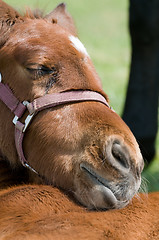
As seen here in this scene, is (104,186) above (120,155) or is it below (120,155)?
below

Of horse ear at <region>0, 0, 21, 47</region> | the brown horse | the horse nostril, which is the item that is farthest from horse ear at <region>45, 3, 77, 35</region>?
the horse nostril

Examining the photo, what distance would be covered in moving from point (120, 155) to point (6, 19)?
1.43m

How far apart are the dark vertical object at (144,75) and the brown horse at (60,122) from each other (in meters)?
3.15

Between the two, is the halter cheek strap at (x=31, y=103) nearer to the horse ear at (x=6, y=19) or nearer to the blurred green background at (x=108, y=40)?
the horse ear at (x=6, y=19)

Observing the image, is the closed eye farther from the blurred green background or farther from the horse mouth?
the blurred green background

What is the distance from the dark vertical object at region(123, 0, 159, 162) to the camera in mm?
6633

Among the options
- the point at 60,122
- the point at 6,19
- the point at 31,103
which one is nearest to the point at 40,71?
the point at 31,103

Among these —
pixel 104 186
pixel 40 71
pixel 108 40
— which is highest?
pixel 40 71

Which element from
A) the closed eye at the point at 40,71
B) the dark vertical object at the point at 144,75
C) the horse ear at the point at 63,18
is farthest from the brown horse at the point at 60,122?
the dark vertical object at the point at 144,75

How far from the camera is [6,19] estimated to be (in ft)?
11.8

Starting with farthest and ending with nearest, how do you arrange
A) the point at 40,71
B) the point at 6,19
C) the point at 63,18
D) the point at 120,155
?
1. the point at 63,18
2. the point at 6,19
3. the point at 40,71
4. the point at 120,155

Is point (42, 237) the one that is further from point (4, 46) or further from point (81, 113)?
point (4, 46)

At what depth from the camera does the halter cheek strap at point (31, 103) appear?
3.28 m

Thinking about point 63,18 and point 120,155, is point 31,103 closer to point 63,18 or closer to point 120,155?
point 120,155
